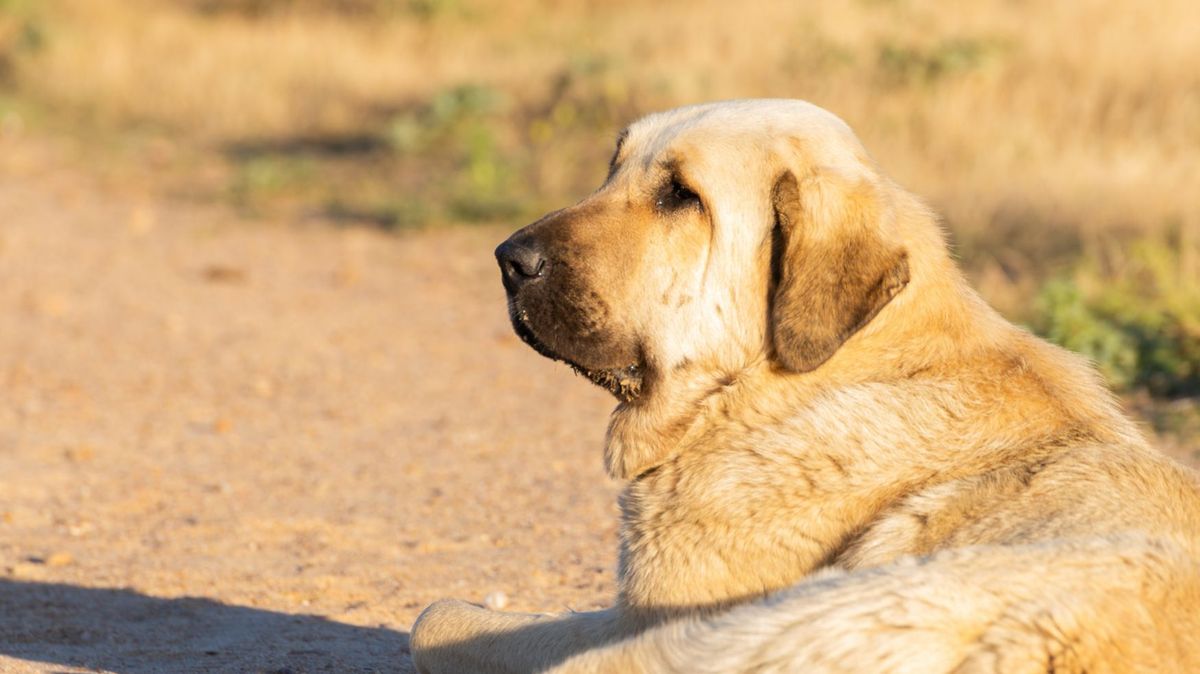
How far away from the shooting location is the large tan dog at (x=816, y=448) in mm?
2846

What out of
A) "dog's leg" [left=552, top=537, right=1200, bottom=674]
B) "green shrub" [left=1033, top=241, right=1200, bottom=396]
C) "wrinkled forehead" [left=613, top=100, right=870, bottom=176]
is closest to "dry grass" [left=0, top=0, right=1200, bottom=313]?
"green shrub" [left=1033, top=241, right=1200, bottom=396]

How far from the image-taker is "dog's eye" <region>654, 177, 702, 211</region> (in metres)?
3.95

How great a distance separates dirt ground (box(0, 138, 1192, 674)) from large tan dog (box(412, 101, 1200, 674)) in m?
1.12

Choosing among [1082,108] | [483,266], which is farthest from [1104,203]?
[483,266]

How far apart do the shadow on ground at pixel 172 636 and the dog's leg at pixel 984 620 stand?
1.81m

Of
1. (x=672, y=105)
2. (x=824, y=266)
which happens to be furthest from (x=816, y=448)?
(x=672, y=105)

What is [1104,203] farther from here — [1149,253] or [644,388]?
[644,388]

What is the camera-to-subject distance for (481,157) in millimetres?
13578

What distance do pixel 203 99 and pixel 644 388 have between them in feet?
48.5

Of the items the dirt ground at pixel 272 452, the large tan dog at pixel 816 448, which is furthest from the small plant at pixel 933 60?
the large tan dog at pixel 816 448

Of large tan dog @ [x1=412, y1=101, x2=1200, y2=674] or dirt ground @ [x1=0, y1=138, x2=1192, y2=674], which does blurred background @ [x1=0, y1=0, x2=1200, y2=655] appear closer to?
dirt ground @ [x1=0, y1=138, x2=1192, y2=674]

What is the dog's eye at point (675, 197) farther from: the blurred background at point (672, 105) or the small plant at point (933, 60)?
the small plant at point (933, 60)

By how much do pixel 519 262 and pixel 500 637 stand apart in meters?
1.00

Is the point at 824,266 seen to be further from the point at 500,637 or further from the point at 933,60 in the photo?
the point at 933,60
